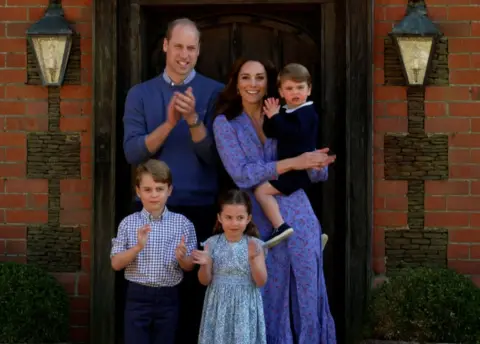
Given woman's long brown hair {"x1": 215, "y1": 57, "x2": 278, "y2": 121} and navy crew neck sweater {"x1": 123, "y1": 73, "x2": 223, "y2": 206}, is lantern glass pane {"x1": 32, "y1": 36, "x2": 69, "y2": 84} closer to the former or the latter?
navy crew neck sweater {"x1": 123, "y1": 73, "x2": 223, "y2": 206}

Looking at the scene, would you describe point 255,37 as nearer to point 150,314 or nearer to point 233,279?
point 233,279

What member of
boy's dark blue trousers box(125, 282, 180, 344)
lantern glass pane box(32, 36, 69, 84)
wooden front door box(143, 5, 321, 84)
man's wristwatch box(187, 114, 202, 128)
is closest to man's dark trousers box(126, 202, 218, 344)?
boy's dark blue trousers box(125, 282, 180, 344)

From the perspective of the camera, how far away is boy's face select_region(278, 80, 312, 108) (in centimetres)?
439

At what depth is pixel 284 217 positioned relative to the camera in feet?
14.7

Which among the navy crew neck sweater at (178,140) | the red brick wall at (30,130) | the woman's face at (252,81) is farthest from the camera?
the red brick wall at (30,130)

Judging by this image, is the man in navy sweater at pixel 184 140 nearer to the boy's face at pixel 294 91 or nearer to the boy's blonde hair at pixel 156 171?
the boy's blonde hair at pixel 156 171

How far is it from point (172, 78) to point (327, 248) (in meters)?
1.67

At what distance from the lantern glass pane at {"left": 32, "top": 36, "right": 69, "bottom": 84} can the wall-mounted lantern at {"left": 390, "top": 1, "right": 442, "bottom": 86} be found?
1.96m

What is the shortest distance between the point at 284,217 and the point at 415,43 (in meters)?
1.49

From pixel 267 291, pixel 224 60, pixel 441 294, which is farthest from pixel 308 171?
pixel 224 60

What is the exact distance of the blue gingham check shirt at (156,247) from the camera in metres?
4.30

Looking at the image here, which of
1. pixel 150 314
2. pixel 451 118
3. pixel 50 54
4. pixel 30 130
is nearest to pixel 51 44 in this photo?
pixel 50 54

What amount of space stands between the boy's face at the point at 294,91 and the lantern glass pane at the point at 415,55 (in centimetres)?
110

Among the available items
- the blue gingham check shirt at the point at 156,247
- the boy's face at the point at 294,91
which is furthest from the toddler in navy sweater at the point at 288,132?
the blue gingham check shirt at the point at 156,247
